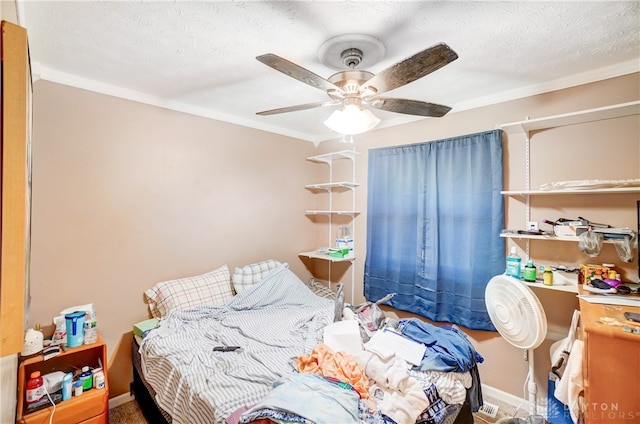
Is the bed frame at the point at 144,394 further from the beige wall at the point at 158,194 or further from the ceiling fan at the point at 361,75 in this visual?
the ceiling fan at the point at 361,75

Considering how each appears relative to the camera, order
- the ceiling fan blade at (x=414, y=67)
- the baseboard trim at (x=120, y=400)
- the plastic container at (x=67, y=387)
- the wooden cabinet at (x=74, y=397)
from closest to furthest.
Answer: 1. the ceiling fan blade at (x=414, y=67)
2. the wooden cabinet at (x=74, y=397)
3. the plastic container at (x=67, y=387)
4. the baseboard trim at (x=120, y=400)

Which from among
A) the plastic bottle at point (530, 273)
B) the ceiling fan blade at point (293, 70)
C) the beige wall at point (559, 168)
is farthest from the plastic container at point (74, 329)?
the plastic bottle at point (530, 273)

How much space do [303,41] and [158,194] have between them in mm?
1827

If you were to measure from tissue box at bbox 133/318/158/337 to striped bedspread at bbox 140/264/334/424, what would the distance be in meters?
0.12

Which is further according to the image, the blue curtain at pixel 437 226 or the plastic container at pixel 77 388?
the blue curtain at pixel 437 226

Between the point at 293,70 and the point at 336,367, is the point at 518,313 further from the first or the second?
the point at 293,70

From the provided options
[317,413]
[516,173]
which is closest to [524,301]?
[516,173]

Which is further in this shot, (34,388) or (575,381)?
(34,388)

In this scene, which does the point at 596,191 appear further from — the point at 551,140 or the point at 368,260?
the point at 368,260

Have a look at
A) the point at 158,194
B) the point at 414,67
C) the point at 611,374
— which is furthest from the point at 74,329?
the point at 611,374

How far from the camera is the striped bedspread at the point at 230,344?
1468 mm

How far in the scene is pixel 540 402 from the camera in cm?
218

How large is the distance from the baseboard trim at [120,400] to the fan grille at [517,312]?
9.66ft

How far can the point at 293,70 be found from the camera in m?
1.40
